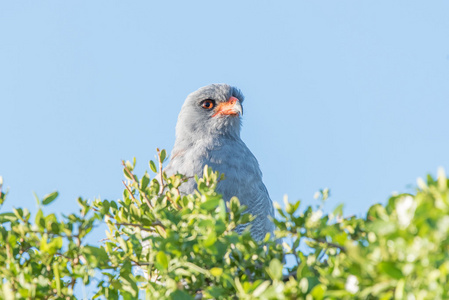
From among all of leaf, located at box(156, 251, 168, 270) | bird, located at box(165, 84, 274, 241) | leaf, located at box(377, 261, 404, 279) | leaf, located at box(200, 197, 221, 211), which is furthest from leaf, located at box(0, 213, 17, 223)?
bird, located at box(165, 84, 274, 241)

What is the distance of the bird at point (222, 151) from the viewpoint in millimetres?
5113

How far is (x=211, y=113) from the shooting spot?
6.26 meters

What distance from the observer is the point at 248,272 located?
2072 millimetres

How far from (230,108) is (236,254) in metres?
4.21

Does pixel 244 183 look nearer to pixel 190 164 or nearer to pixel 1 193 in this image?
pixel 190 164

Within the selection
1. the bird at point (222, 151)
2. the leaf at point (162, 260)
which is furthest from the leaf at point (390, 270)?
the bird at point (222, 151)

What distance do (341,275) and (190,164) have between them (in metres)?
3.62

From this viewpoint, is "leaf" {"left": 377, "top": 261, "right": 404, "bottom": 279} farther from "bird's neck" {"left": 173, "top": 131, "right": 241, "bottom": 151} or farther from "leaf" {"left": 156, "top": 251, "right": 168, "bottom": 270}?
"bird's neck" {"left": 173, "top": 131, "right": 241, "bottom": 151}

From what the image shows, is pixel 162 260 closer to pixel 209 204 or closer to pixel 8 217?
pixel 209 204

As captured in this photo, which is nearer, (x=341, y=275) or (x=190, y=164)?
(x=341, y=275)

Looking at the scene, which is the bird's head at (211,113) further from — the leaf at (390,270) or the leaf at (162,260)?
the leaf at (390,270)

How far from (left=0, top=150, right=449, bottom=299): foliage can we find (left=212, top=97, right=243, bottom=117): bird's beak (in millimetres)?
3604

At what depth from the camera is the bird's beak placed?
6.15 m

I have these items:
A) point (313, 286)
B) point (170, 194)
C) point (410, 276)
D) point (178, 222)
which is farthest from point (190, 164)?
point (410, 276)
